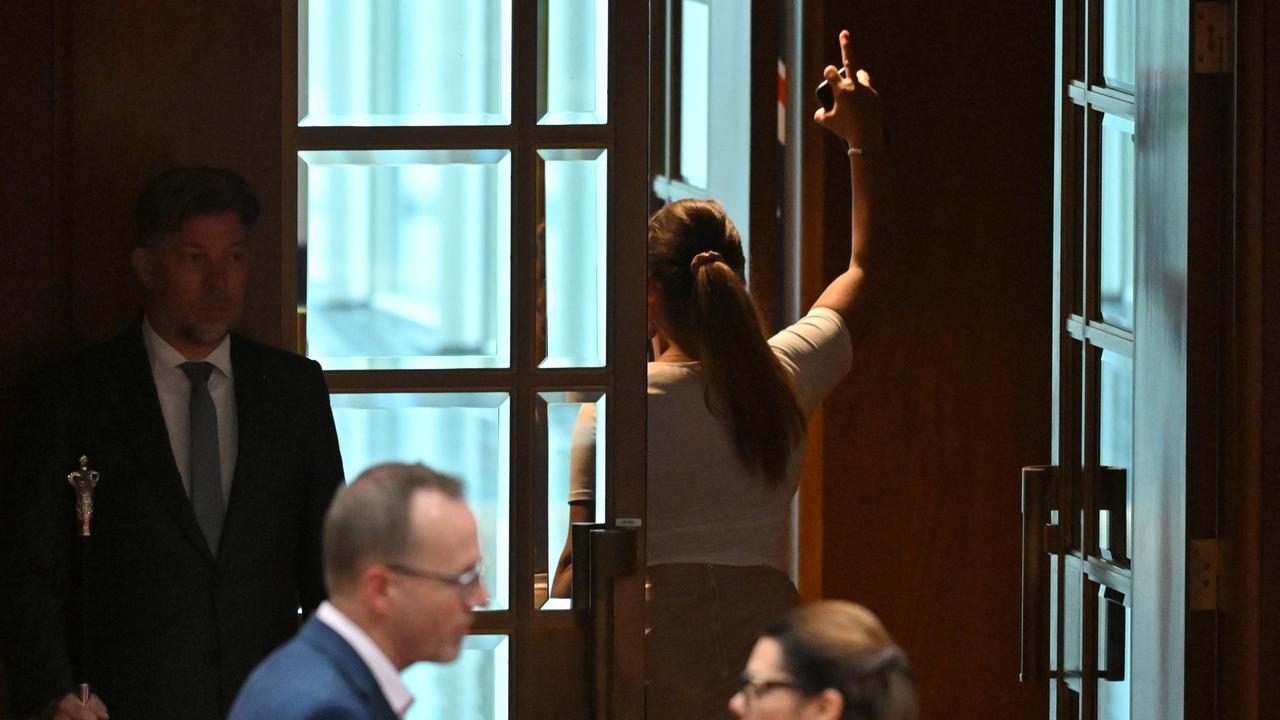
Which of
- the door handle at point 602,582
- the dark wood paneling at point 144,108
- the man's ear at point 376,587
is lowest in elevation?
the door handle at point 602,582

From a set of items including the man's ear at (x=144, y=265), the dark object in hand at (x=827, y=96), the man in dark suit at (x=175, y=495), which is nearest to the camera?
the man in dark suit at (x=175, y=495)

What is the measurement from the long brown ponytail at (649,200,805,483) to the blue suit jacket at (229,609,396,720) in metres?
1.31

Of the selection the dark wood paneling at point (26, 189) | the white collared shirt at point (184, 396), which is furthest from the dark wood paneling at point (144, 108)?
the white collared shirt at point (184, 396)

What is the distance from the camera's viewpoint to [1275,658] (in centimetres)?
283

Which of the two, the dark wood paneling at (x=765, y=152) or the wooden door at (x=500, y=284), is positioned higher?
the dark wood paneling at (x=765, y=152)

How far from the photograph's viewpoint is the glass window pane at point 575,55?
290 centimetres

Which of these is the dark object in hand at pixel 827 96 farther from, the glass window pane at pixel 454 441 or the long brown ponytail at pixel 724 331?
the glass window pane at pixel 454 441

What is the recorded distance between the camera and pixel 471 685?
2.92 meters

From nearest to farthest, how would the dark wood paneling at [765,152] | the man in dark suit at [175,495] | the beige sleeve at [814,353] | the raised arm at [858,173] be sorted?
the man in dark suit at [175,495]
the beige sleeve at [814,353]
the raised arm at [858,173]
the dark wood paneling at [765,152]

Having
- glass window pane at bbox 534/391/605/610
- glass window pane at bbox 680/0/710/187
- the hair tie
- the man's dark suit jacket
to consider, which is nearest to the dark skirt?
glass window pane at bbox 534/391/605/610

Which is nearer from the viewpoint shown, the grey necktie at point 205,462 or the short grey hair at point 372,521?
the short grey hair at point 372,521

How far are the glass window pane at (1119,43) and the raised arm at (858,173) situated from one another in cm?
46

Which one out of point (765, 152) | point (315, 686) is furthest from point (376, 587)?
point (765, 152)

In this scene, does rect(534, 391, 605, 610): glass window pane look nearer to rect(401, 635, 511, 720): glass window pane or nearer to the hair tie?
rect(401, 635, 511, 720): glass window pane
